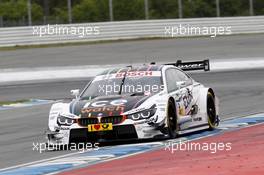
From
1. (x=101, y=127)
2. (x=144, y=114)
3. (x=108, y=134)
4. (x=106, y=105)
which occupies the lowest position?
(x=108, y=134)

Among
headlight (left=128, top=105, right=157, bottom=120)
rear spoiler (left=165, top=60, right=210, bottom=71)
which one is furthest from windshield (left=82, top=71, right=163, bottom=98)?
rear spoiler (left=165, top=60, right=210, bottom=71)

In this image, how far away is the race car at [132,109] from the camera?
40.9 feet

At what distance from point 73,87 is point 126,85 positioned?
14489 millimetres

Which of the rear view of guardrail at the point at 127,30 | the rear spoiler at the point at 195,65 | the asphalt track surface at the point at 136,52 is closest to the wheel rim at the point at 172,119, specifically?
the rear spoiler at the point at 195,65

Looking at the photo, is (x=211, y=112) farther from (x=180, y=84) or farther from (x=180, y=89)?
(x=180, y=84)

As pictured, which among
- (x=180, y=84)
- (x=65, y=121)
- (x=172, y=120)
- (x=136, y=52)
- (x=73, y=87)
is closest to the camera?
(x=65, y=121)

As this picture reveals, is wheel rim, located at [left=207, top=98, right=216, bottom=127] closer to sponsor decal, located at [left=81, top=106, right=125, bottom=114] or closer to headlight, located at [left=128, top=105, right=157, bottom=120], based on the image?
headlight, located at [left=128, top=105, right=157, bottom=120]

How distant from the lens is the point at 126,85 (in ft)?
44.8

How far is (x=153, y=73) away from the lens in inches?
547

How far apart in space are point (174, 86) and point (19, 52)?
84.4 ft

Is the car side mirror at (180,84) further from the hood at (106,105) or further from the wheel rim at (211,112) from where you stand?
the wheel rim at (211,112)

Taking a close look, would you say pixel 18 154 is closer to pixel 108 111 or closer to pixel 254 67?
pixel 108 111

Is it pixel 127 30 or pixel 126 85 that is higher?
pixel 127 30

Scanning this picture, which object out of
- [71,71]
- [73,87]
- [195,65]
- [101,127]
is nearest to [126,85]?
[101,127]
